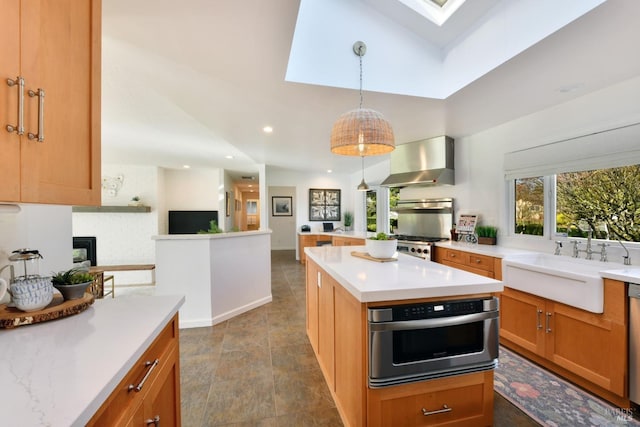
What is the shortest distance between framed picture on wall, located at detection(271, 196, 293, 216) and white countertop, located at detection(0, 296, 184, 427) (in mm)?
7962

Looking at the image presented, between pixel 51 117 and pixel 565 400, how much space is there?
122 inches

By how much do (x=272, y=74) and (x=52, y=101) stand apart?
1.59 metres

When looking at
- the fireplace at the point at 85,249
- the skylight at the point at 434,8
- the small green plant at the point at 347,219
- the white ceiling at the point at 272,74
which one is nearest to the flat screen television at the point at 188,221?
the fireplace at the point at 85,249

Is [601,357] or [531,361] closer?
[601,357]

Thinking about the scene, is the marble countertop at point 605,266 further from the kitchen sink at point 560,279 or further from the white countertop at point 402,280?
the white countertop at point 402,280

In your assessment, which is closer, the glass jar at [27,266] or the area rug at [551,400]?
the glass jar at [27,266]

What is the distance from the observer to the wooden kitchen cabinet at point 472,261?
263 centimetres

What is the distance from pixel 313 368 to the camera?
88.3 inches

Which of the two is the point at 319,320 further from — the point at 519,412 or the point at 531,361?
the point at 531,361

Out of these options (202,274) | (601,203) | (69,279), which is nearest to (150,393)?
(69,279)

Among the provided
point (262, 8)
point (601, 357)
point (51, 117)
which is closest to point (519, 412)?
point (601, 357)

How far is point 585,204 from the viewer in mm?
2455

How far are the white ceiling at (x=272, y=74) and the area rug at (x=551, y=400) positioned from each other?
2.31 m

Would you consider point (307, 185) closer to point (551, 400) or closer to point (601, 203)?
point (601, 203)
